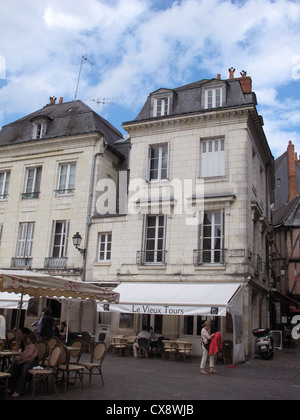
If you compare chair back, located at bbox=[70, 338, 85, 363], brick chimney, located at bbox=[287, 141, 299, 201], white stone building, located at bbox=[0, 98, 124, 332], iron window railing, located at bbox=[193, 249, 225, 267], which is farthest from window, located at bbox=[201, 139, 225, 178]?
brick chimney, located at bbox=[287, 141, 299, 201]

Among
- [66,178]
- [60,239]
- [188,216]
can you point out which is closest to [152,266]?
[188,216]

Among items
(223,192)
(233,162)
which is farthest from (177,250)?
(233,162)

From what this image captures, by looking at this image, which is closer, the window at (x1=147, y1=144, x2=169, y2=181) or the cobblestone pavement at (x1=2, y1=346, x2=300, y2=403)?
the cobblestone pavement at (x1=2, y1=346, x2=300, y2=403)

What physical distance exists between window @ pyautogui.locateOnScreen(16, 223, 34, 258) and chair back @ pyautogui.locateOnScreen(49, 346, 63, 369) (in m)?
9.95

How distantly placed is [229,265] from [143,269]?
3018mm

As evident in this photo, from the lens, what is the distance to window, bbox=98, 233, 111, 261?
1541 cm

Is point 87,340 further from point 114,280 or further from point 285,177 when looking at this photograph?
point 285,177

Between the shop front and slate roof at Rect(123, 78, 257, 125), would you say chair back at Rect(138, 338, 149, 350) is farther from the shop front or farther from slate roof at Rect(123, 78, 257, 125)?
slate roof at Rect(123, 78, 257, 125)

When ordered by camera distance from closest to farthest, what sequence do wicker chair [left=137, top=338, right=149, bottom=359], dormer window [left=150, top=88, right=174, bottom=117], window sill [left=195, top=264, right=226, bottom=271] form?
wicker chair [left=137, top=338, right=149, bottom=359], window sill [left=195, top=264, right=226, bottom=271], dormer window [left=150, top=88, right=174, bottom=117]

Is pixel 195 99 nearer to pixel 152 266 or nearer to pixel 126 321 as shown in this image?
pixel 152 266

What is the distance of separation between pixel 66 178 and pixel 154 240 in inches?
191
